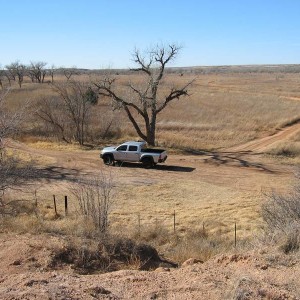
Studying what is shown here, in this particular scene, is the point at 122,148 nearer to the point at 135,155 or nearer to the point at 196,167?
the point at 135,155

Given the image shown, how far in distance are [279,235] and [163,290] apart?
144 inches

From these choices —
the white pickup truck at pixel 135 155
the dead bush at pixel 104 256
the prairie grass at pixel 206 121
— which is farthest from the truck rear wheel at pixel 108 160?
the dead bush at pixel 104 256

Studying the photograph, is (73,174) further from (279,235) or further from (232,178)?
(279,235)

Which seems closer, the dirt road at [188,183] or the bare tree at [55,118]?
the dirt road at [188,183]

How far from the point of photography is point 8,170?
1372 cm

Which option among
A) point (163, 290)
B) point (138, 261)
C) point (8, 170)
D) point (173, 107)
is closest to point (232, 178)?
point (8, 170)

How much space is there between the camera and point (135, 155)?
2917 centimetres

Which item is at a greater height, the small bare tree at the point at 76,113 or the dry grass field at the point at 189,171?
the small bare tree at the point at 76,113

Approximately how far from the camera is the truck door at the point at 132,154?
29141 millimetres

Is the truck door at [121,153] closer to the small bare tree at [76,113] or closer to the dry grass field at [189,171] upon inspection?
the dry grass field at [189,171]

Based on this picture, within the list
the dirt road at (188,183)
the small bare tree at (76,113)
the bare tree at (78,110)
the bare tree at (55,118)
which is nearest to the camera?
the dirt road at (188,183)

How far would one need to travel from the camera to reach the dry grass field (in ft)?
58.1

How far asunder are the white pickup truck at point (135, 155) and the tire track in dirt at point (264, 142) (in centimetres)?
905

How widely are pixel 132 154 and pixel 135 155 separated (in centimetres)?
21
